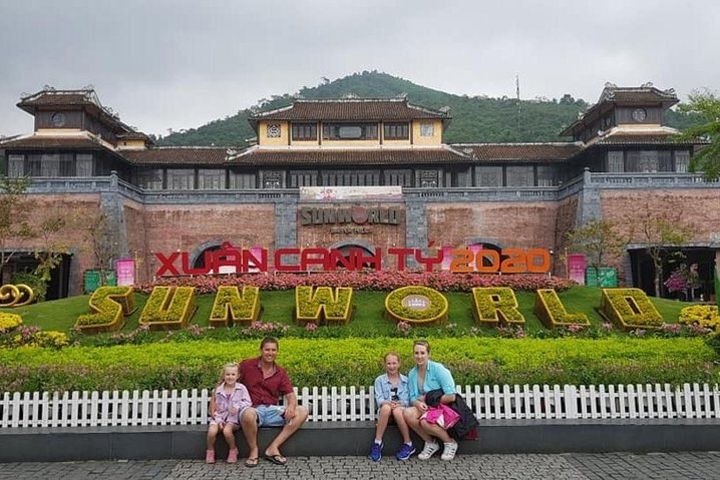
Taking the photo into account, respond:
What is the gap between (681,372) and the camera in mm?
8398

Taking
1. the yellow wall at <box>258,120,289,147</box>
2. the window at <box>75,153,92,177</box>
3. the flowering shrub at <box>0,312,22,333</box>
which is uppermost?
the yellow wall at <box>258,120,289,147</box>

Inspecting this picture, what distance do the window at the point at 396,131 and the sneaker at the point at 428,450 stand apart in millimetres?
29892

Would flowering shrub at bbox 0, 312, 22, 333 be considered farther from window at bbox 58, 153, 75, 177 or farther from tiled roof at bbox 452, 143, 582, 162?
tiled roof at bbox 452, 143, 582, 162

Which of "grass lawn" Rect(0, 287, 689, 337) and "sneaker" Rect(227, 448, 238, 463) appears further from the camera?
"grass lawn" Rect(0, 287, 689, 337)

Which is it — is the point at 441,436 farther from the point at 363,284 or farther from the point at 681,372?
the point at 363,284

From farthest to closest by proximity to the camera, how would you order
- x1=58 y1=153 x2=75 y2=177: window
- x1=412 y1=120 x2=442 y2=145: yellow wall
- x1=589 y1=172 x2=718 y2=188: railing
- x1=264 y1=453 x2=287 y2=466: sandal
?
x1=412 y1=120 x2=442 y2=145: yellow wall → x1=58 y1=153 x2=75 y2=177: window → x1=589 y1=172 x2=718 y2=188: railing → x1=264 y1=453 x2=287 y2=466: sandal

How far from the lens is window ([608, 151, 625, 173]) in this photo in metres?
33.3

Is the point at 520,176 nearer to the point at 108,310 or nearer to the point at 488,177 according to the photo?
the point at 488,177

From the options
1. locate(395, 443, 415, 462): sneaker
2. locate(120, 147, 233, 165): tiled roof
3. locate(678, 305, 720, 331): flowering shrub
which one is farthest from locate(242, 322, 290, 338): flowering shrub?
locate(120, 147, 233, 165): tiled roof

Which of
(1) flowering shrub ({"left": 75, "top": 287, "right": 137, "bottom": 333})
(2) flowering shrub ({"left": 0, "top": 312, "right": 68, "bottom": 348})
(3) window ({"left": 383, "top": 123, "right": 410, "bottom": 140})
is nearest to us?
(2) flowering shrub ({"left": 0, "top": 312, "right": 68, "bottom": 348})

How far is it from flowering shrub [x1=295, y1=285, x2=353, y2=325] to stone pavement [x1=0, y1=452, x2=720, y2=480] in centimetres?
872

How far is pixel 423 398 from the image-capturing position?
736 cm

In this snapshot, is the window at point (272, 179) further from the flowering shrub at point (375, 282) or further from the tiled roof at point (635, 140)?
the tiled roof at point (635, 140)

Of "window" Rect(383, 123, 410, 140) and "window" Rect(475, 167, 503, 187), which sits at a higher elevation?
"window" Rect(383, 123, 410, 140)
